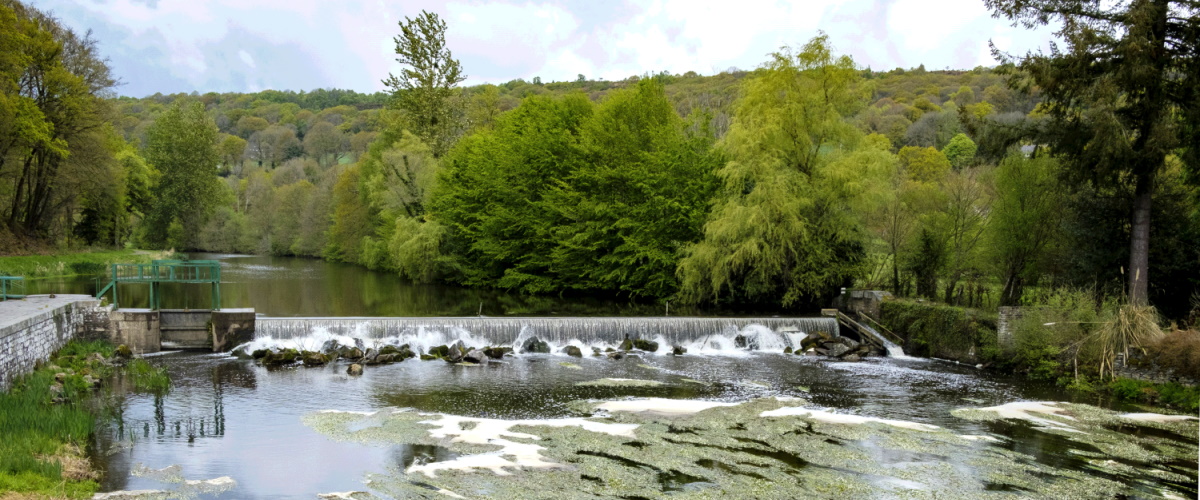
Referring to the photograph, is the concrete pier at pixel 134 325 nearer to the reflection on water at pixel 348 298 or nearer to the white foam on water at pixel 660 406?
the reflection on water at pixel 348 298

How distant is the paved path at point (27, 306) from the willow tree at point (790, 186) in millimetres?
19097

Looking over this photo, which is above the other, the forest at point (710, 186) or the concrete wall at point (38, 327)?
the forest at point (710, 186)

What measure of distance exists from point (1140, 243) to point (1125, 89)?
3.62 m

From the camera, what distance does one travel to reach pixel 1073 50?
19.2 metres

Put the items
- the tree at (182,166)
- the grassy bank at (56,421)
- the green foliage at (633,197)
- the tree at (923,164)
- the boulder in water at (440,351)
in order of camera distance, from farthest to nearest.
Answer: the tree at (182,166) < the tree at (923,164) < the green foliage at (633,197) < the boulder in water at (440,351) < the grassy bank at (56,421)

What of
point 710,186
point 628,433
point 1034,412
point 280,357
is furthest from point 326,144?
point 1034,412

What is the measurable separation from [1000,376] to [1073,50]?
7545mm

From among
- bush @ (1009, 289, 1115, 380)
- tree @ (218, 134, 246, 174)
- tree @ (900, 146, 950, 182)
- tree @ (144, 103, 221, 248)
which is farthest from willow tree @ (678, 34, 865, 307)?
tree @ (218, 134, 246, 174)

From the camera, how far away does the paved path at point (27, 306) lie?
56.2 feet

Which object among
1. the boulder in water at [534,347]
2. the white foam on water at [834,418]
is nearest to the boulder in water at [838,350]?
the white foam on water at [834,418]

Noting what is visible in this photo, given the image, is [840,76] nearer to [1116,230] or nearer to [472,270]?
[1116,230]

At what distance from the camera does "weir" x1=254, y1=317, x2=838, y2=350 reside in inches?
931

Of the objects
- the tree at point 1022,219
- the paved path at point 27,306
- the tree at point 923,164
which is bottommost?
the paved path at point 27,306

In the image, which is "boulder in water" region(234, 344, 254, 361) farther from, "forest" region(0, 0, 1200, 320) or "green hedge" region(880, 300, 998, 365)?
"green hedge" region(880, 300, 998, 365)
